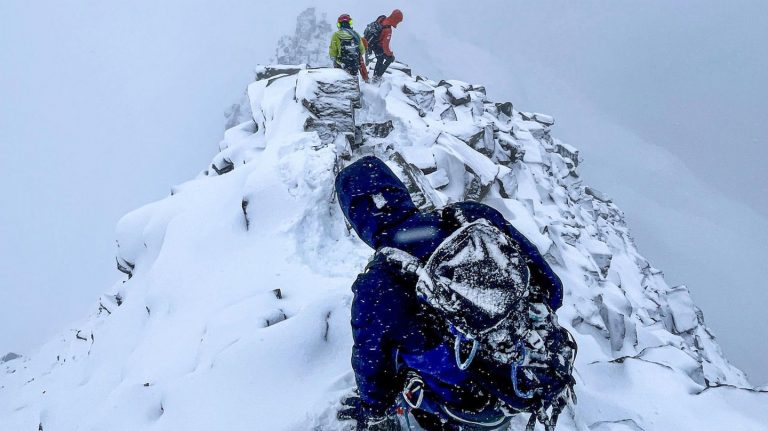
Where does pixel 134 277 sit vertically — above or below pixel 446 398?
below

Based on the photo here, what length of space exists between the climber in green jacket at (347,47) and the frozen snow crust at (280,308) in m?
0.90

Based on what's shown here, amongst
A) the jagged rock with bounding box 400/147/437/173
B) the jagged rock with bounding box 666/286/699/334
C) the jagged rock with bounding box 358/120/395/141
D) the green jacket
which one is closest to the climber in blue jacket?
the jagged rock with bounding box 400/147/437/173

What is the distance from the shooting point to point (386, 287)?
1.95 meters

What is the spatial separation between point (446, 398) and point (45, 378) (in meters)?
12.2

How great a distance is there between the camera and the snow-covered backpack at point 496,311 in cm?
150

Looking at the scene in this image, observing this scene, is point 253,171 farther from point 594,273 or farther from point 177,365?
point 594,273

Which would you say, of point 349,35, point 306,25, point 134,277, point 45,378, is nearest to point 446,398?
point 134,277

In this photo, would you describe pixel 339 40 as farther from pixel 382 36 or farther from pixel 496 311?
pixel 496 311

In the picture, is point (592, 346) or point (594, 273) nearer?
point (592, 346)

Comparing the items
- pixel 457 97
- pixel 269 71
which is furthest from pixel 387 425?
pixel 457 97

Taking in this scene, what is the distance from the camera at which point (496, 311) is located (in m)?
1.48

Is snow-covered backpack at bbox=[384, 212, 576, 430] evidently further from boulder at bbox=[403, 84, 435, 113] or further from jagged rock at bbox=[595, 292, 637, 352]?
boulder at bbox=[403, 84, 435, 113]

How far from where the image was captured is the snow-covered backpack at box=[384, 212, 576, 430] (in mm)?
1499

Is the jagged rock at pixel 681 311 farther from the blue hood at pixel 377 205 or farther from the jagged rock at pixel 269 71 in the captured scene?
the blue hood at pixel 377 205
